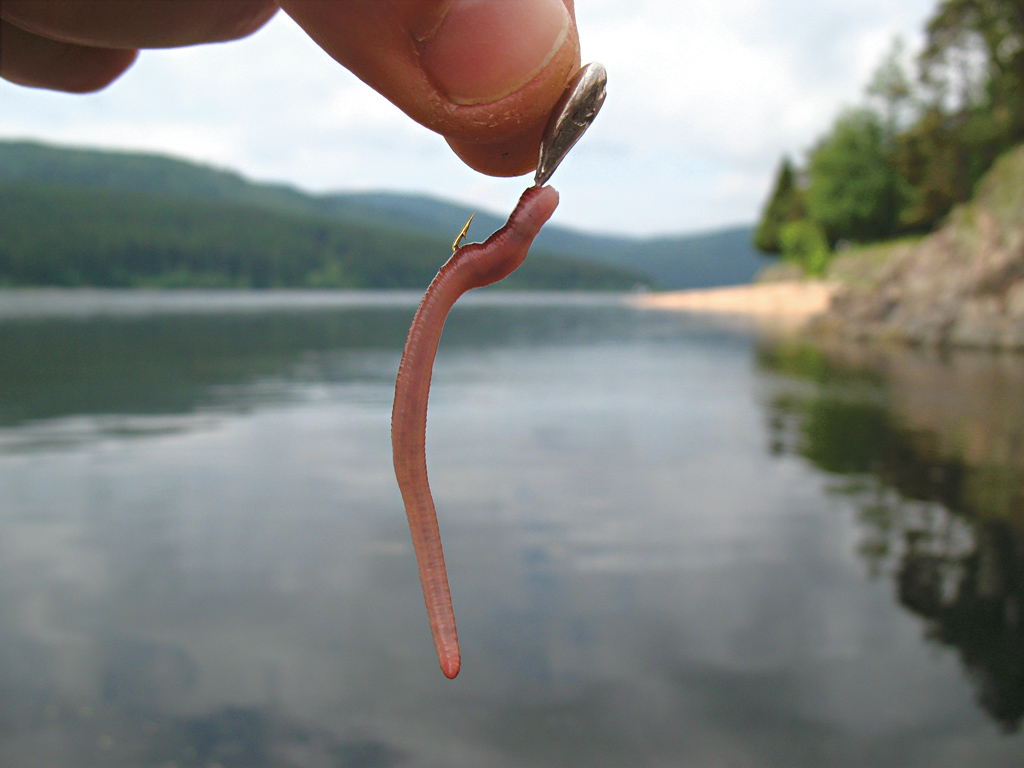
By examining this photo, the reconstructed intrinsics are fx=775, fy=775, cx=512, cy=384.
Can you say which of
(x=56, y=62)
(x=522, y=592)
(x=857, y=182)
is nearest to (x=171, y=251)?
(x=857, y=182)

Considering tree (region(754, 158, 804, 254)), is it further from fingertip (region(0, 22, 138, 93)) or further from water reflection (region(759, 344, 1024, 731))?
fingertip (region(0, 22, 138, 93))

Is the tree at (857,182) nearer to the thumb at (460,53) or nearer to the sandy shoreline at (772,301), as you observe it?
the sandy shoreline at (772,301)

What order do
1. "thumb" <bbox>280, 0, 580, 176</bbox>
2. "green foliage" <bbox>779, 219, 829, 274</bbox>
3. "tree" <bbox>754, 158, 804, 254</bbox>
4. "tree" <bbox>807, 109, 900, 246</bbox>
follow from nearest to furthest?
1. "thumb" <bbox>280, 0, 580, 176</bbox>
2. "tree" <bbox>807, 109, 900, 246</bbox>
3. "green foliage" <bbox>779, 219, 829, 274</bbox>
4. "tree" <bbox>754, 158, 804, 254</bbox>

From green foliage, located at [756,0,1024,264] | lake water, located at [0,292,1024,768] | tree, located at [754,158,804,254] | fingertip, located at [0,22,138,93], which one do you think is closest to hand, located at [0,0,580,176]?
fingertip, located at [0,22,138,93]

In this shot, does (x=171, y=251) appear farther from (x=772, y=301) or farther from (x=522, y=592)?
(x=522, y=592)

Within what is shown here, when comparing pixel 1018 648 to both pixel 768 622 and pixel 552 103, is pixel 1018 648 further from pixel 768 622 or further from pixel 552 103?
pixel 552 103

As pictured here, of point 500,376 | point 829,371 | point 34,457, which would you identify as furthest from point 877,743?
point 829,371
